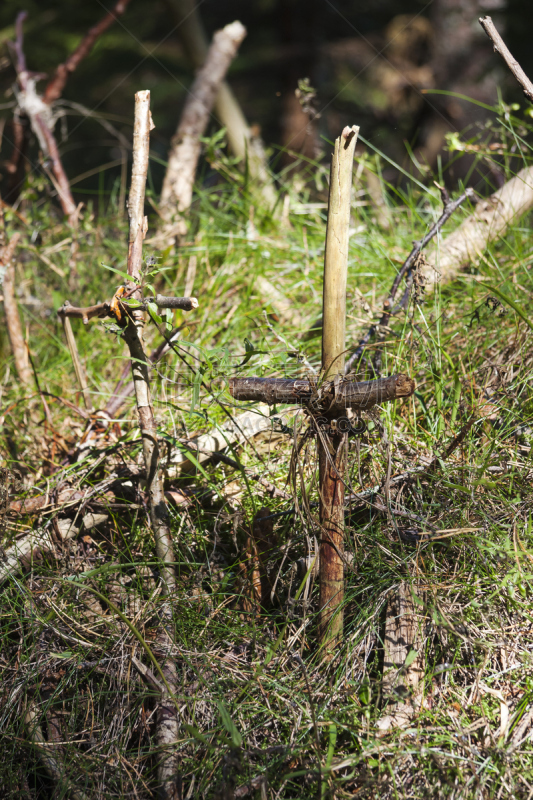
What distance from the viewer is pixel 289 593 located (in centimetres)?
143

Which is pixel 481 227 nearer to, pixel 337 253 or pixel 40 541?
pixel 337 253

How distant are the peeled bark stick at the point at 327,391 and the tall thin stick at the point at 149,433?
0.27m

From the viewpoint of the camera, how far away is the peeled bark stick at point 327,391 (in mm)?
1138

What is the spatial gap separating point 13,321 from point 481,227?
6.44 ft

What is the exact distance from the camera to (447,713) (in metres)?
1.28

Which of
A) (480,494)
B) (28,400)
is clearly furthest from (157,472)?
(28,400)

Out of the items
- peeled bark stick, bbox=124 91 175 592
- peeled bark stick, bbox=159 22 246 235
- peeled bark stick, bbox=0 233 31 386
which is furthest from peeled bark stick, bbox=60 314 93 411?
peeled bark stick, bbox=159 22 246 235

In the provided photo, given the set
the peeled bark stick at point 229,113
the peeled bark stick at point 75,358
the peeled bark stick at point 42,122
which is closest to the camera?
the peeled bark stick at point 75,358

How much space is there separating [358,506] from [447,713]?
1.77ft

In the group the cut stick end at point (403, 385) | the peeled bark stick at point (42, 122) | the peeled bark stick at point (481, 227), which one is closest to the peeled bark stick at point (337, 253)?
the cut stick end at point (403, 385)

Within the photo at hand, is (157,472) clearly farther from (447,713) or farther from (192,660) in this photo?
(447,713)

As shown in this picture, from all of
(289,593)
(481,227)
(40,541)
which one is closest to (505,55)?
(481,227)

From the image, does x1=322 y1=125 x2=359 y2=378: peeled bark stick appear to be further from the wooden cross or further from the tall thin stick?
the tall thin stick

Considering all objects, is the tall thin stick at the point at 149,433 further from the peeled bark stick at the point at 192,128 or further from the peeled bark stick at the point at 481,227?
the peeled bark stick at the point at 192,128
